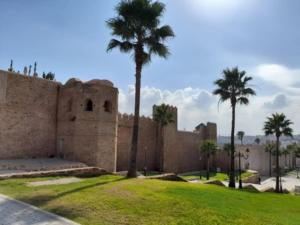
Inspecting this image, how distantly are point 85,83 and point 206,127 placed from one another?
107 feet

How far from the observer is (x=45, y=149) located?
899 inches

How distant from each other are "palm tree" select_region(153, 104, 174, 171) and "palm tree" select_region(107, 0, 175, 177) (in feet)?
64.8

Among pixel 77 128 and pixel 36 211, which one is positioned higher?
pixel 77 128

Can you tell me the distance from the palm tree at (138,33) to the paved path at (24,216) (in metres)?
8.63

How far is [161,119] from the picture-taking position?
1486 inches

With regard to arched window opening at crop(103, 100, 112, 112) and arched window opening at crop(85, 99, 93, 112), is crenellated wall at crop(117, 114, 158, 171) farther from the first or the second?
arched window opening at crop(85, 99, 93, 112)

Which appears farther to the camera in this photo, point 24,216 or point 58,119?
point 58,119

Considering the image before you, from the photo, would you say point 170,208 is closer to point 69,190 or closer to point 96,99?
point 69,190

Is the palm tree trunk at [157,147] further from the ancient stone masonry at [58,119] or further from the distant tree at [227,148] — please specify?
the ancient stone masonry at [58,119]

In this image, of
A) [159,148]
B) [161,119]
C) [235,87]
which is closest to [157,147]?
[159,148]

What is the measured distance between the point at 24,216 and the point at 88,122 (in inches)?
599

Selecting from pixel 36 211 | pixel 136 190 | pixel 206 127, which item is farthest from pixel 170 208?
pixel 206 127

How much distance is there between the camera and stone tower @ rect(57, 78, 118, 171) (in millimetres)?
22531

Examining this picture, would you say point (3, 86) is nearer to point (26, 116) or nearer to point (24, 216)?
point (26, 116)
